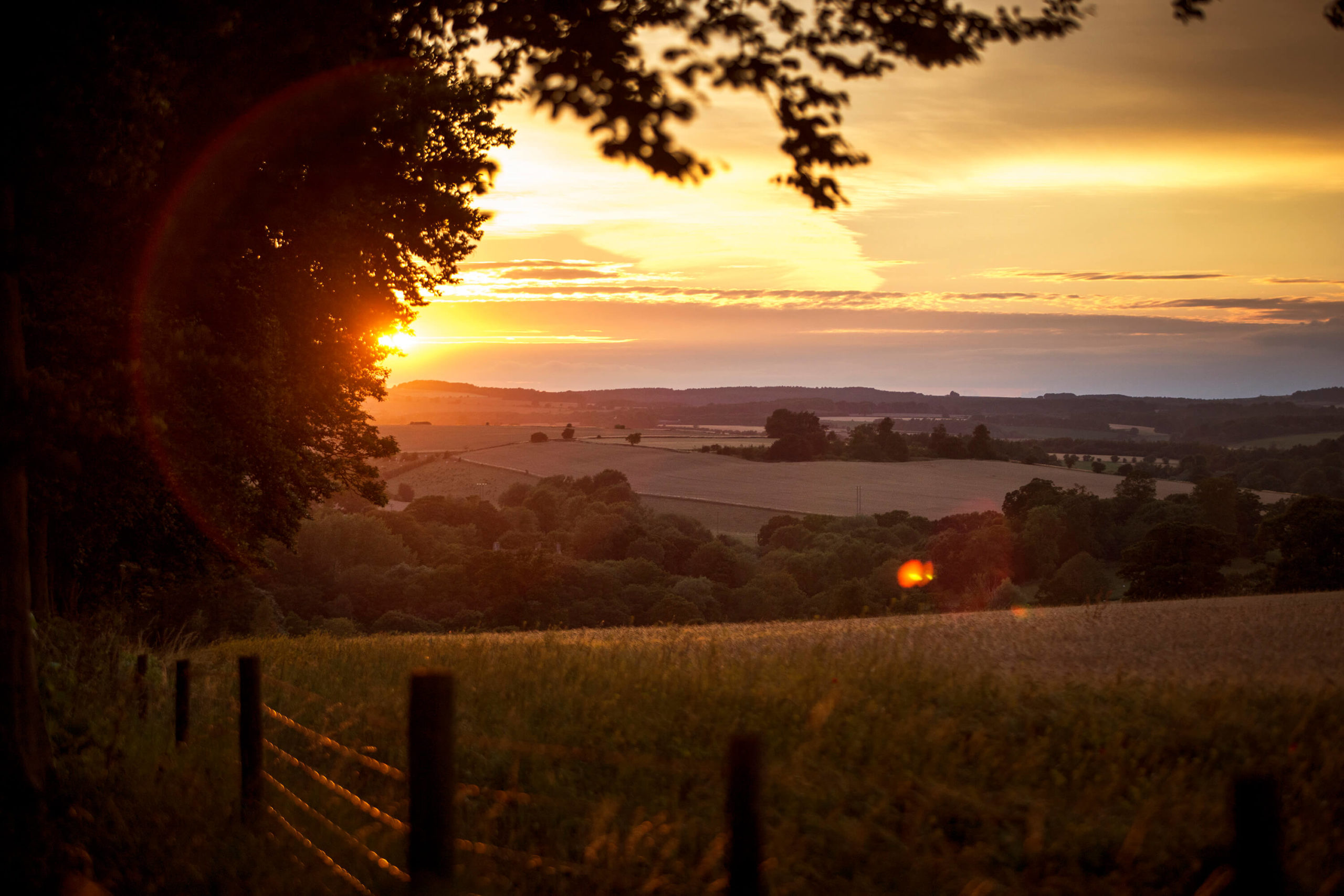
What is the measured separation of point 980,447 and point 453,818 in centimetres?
12059

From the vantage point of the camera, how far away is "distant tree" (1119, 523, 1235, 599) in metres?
49.2

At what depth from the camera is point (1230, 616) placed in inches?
934

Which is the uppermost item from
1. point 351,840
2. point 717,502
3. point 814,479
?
point 351,840

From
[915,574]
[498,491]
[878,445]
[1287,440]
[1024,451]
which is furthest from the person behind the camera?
[1287,440]

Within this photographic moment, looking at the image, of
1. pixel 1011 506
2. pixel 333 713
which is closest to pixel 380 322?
pixel 333 713

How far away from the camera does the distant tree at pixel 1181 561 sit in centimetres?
4925

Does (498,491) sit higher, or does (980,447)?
(980,447)

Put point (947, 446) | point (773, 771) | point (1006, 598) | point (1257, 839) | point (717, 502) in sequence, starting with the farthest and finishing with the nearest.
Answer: point (947, 446)
point (717, 502)
point (1006, 598)
point (773, 771)
point (1257, 839)

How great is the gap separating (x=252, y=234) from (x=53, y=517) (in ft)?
17.4

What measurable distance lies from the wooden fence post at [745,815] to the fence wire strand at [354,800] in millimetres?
1912

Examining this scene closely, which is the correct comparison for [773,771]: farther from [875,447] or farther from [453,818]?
[875,447]

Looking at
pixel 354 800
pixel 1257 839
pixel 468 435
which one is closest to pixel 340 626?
pixel 354 800

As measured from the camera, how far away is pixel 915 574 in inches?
2667

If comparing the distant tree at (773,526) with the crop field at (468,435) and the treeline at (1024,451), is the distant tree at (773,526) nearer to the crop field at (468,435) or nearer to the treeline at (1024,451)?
the treeline at (1024,451)
